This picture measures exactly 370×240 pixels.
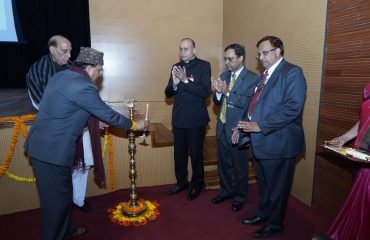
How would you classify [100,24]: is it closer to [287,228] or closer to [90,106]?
[90,106]

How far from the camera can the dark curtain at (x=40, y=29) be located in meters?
3.97

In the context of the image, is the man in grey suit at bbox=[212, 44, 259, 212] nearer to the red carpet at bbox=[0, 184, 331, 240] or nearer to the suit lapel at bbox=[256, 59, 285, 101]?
the red carpet at bbox=[0, 184, 331, 240]

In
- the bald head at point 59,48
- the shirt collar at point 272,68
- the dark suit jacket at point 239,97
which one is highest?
the bald head at point 59,48

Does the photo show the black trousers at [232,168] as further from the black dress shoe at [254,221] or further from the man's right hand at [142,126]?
the man's right hand at [142,126]

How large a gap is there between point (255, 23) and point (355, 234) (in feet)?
8.62

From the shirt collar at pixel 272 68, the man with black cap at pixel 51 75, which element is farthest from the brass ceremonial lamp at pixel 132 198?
the shirt collar at pixel 272 68

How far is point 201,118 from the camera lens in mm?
2811

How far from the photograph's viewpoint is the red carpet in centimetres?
229

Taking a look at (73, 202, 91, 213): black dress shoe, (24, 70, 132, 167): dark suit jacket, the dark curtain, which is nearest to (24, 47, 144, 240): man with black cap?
(24, 70, 132, 167): dark suit jacket

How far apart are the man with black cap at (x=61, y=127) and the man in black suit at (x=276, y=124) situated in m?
1.00

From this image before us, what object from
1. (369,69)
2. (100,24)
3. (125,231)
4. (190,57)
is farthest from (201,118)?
(100,24)

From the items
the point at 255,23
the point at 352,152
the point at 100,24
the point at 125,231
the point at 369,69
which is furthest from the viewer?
the point at 100,24

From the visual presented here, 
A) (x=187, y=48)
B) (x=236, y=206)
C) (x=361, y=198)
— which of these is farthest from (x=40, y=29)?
(x=361, y=198)

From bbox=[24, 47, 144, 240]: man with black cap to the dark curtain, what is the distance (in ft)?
7.86
